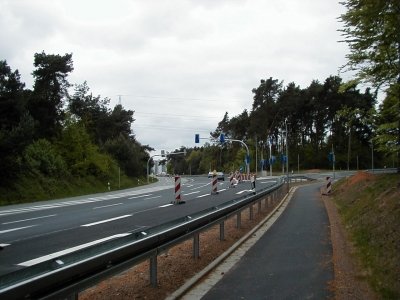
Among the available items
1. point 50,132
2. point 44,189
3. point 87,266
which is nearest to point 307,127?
point 50,132

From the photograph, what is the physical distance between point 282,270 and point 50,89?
4028 centimetres

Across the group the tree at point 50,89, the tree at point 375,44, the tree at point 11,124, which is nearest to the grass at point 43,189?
the tree at point 11,124

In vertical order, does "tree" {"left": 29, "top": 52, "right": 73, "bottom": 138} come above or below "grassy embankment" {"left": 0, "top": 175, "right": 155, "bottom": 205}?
above

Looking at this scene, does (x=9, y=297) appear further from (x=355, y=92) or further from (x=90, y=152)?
(x=355, y=92)

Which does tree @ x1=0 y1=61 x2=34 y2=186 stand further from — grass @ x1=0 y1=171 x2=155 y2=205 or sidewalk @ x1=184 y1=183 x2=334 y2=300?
sidewalk @ x1=184 y1=183 x2=334 y2=300

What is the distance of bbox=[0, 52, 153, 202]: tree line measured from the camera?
32375mm

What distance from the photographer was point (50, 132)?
149 feet

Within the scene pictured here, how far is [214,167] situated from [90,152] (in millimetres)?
107058

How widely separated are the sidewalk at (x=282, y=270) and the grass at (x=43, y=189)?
927 inches

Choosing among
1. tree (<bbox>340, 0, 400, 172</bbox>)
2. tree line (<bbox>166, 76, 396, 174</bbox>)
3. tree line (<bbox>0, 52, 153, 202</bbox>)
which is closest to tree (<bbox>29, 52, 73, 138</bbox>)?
tree line (<bbox>0, 52, 153, 202</bbox>)

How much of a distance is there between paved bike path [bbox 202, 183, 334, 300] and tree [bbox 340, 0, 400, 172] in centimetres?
826

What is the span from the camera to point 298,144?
114 m

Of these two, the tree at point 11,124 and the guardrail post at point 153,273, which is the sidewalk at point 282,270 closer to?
the guardrail post at point 153,273

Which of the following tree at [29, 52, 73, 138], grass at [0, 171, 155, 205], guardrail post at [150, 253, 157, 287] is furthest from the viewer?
tree at [29, 52, 73, 138]
